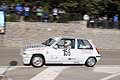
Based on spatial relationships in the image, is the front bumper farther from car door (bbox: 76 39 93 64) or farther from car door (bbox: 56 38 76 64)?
car door (bbox: 76 39 93 64)

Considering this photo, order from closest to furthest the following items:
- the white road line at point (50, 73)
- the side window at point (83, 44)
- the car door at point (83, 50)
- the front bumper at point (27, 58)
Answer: the white road line at point (50, 73) < the front bumper at point (27, 58) < the car door at point (83, 50) < the side window at point (83, 44)

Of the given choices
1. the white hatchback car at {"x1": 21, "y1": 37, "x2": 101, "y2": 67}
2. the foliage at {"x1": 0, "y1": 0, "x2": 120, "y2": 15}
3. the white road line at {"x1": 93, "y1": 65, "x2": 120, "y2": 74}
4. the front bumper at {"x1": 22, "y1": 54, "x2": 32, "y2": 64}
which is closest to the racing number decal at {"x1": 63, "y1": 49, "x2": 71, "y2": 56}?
the white hatchback car at {"x1": 21, "y1": 37, "x2": 101, "y2": 67}

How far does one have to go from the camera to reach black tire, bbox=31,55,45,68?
2156 centimetres

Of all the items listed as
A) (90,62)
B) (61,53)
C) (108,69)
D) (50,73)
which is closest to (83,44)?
(90,62)

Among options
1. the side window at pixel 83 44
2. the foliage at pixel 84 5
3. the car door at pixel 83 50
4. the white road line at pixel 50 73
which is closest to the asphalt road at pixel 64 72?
the white road line at pixel 50 73

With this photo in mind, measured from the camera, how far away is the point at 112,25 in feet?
125

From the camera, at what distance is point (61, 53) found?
22156mm

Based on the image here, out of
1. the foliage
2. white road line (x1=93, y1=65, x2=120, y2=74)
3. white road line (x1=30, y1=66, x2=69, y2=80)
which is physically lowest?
white road line (x1=93, y1=65, x2=120, y2=74)

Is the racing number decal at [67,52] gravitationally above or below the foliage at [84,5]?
below

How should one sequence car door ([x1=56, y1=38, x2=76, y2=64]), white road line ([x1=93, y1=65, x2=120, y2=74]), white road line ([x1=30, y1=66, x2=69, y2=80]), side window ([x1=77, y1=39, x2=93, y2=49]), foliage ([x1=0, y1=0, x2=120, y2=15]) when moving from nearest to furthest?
white road line ([x1=30, y1=66, x2=69, y2=80]) < white road line ([x1=93, y1=65, x2=120, y2=74]) < car door ([x1=56, y1=38, x2=76, y2=64]) < side window ([x1=77, y1=39, x2=93, y2=49]) < foliage ([x1=0, y1=0, x2=120, y2=15])

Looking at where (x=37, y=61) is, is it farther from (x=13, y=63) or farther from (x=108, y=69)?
(x=108, y=69)

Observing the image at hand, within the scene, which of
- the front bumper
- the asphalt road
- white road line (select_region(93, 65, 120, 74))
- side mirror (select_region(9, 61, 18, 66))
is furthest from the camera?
side mirror (select_region(9, 61, 18, 66))

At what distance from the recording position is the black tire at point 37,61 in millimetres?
21562

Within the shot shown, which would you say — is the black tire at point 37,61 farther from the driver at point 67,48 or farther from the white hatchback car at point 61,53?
the driver at point 67,48
